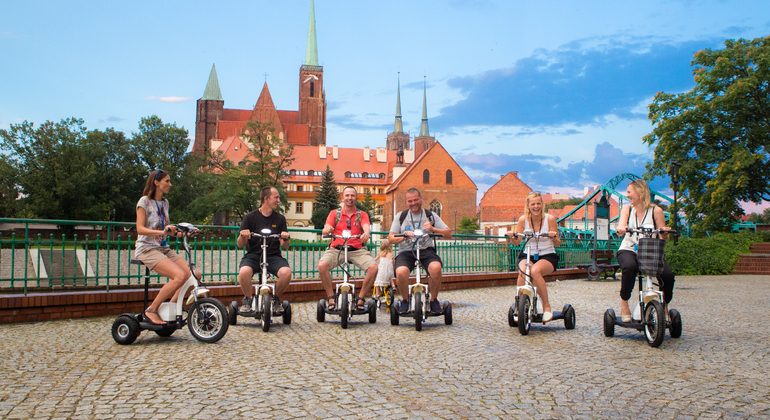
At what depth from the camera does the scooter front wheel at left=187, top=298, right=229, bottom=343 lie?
5.89 meters

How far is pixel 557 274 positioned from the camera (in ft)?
62.2

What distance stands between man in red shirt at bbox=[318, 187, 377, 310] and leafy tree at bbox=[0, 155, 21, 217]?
5385cm

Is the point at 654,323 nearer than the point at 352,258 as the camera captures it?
Yes

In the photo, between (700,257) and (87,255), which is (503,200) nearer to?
(700,257)

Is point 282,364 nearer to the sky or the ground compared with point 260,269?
nearer to the ground

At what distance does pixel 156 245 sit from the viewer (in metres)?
5.99

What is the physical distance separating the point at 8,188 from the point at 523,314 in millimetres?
59474

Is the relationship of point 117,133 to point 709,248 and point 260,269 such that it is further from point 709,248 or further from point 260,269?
point 260,269

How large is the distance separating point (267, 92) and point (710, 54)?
84190mm

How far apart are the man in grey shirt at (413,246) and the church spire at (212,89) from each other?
109 m

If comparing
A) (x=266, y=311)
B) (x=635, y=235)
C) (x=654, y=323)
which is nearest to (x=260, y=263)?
(x=266, y=311)

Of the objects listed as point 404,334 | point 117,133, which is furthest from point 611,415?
point 117,133

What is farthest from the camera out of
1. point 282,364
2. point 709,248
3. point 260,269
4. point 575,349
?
point 709,248

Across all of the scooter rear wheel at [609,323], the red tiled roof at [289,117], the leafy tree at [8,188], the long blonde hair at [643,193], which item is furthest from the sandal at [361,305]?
the red tiled roof at [289,117]
